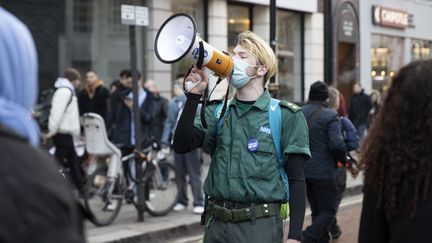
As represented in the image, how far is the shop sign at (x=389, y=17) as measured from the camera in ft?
75.0

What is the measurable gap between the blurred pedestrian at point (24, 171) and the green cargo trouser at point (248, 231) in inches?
82.5

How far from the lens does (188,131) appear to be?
143 inches

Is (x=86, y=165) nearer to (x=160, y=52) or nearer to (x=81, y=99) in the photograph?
(x=81, y=99)

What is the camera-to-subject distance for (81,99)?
10.4m

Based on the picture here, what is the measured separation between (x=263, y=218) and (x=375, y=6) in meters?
20.5

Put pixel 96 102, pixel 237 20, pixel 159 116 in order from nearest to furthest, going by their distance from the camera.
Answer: pixel 96 102
pixel 159 116
pixel 237 20

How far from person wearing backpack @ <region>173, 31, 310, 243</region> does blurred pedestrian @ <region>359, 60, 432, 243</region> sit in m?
1.08

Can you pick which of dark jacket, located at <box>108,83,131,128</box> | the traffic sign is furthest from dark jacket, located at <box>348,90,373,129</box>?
the traffic sign

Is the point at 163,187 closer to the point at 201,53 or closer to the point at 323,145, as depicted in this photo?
the point at 323,145

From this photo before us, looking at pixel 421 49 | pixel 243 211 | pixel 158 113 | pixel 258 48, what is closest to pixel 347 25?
pixel 421 49

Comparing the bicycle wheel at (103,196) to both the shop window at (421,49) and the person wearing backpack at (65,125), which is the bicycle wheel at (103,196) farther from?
the shop window at (421,49)

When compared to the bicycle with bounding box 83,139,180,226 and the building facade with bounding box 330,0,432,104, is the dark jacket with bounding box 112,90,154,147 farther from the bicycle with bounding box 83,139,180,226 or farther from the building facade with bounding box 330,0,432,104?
the building facade with bounding box 330,0,432,104

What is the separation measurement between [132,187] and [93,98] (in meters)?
2.35

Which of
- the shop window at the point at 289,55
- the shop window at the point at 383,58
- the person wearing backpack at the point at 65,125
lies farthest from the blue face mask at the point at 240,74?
the shop window at the point at 383,58
